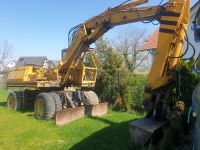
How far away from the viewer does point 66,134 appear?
30.4 feet

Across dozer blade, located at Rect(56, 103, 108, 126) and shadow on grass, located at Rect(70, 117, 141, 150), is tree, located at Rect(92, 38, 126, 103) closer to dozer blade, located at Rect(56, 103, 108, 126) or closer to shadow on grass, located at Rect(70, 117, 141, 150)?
dozer blade, located at Rect(56, 103, 108, 126)

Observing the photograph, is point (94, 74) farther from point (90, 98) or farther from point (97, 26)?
point (97, 26)

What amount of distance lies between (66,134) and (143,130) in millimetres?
3016

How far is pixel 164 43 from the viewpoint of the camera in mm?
7535

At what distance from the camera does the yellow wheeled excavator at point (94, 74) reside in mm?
7504

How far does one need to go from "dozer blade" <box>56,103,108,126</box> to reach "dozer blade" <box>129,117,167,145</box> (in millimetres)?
3812

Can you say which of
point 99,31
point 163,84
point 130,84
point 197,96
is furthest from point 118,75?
point 197,96

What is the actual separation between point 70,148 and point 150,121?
1.95 m

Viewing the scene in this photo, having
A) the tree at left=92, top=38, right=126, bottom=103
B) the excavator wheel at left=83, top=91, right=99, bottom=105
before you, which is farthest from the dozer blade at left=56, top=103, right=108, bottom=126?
the tree at left=92, top=38, right=126, bottom=103

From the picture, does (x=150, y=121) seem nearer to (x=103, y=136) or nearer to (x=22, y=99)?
(x=103, y=136)

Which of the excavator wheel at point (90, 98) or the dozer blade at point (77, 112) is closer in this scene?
the dozer blade at point (77, 112)

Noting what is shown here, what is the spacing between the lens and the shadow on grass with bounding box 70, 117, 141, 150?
7.67m

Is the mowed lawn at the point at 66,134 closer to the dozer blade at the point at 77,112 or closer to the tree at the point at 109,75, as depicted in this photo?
the dozer blade at the point at 77,112

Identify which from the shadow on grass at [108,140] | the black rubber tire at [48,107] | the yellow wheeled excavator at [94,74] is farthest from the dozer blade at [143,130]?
the black rubber tire at [48,107]
